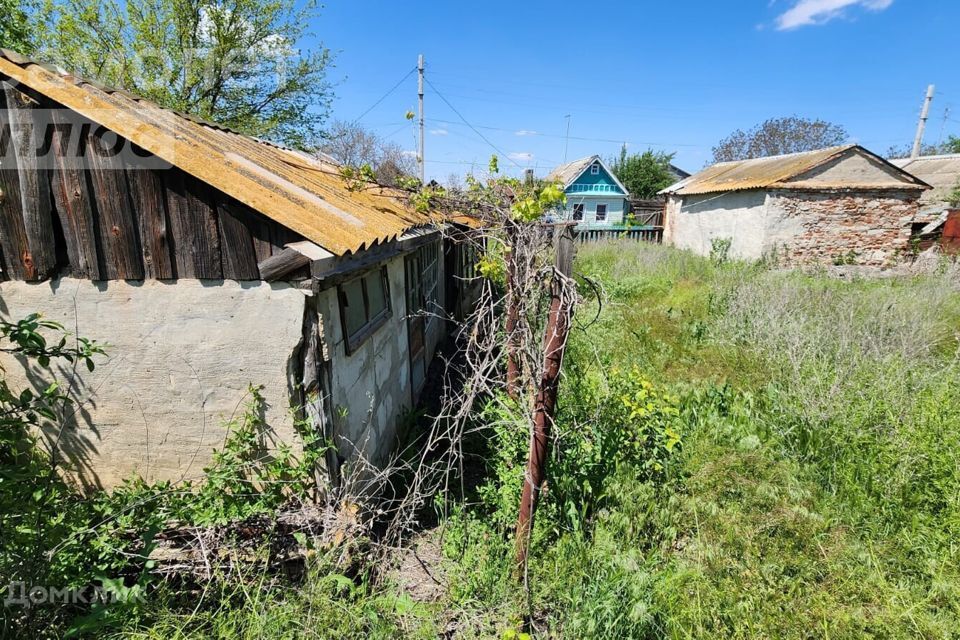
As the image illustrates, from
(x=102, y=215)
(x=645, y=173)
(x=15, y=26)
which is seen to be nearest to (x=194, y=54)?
(x=15, y=26)

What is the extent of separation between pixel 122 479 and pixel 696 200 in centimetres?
1903

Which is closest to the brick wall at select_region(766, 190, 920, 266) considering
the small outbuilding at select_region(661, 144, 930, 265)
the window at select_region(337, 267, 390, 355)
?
the small outbuilding at select_region(661, 144, 930, 265)

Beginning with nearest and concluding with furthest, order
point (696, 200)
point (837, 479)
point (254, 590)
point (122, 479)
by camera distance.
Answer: point (254, 590) < point (122, 479) < point (837, 479) < point (696, 200)

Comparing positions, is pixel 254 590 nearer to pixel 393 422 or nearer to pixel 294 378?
pixel 294 378

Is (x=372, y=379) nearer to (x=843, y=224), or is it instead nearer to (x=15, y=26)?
(x=843, y=224)

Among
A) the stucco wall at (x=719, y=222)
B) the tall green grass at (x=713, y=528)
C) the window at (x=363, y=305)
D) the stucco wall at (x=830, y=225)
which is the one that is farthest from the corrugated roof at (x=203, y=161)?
the stucco wall at (x=719, y=222)

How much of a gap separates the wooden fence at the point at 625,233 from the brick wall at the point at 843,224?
5.61 meters

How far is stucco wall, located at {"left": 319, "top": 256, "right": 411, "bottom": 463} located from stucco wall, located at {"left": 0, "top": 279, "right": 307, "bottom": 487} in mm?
328

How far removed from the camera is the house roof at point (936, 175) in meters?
16.3

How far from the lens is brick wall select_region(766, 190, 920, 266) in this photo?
12523 millimetres

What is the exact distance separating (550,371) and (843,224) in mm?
15093

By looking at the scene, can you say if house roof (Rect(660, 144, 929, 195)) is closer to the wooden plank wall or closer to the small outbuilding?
the small outbuilding

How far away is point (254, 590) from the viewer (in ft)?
8.82

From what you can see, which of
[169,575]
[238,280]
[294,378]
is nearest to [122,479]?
[169,575]
